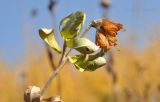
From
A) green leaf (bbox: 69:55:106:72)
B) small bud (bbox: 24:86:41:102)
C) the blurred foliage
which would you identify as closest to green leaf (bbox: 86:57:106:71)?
green leaf (bbox: 69:55:106:72)

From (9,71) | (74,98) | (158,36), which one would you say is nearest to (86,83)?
(74,98)

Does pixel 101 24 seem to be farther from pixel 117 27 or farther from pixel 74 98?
pixel 74 98

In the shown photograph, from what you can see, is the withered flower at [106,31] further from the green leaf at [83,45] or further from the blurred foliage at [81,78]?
the blurred foliage at [81,78]

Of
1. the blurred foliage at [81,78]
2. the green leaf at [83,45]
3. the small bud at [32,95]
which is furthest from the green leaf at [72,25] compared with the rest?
the blurred foliage at [81,78]

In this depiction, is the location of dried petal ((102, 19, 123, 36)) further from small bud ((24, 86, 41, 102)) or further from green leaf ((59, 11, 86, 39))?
small bud ((24, 86, 41, 102))

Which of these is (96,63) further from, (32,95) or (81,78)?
(81,78)

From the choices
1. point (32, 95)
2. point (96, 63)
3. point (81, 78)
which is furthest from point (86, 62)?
point (81, 78)
